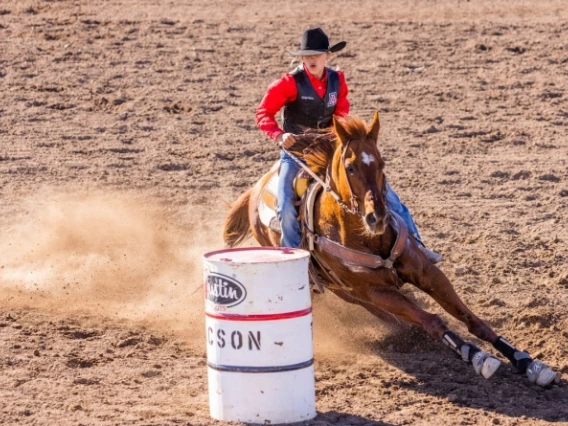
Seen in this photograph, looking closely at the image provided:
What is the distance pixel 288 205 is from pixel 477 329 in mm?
1561

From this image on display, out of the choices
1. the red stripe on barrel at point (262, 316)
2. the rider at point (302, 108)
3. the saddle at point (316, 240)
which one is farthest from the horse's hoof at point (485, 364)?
the red stripe on barrel at point (262, 316)

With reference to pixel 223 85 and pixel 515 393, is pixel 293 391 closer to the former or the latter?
pixel 515 393

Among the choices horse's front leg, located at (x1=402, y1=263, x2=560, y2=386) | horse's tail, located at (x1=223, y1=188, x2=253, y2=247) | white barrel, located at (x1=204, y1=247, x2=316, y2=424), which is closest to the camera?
white barrel, located at (x1=204, y1=247, x2=316, y2=424)

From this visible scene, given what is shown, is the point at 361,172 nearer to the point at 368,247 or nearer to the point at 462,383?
the point at 368,247

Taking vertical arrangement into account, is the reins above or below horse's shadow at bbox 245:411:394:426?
above

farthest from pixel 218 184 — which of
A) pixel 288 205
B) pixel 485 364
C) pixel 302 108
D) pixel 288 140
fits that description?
pixel 485 364

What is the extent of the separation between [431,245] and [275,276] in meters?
4.14

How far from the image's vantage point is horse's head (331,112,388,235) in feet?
23.0

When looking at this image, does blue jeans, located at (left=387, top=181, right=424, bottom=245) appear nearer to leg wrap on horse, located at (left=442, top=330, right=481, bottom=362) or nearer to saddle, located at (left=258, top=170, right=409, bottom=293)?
saddle, located at (left=258, top=170, right=409, bottom=293)

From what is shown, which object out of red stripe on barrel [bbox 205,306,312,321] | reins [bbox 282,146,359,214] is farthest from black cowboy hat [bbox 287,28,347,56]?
red stripe on barrel [bbox 205,306,312,321]

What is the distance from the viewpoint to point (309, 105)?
8406 mm

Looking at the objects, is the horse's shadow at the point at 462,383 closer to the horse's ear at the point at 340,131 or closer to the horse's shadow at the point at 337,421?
the horse's shadow at the point at 337,421

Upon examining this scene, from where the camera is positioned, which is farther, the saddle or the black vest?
the black vest

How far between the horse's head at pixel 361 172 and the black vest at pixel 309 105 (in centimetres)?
95
